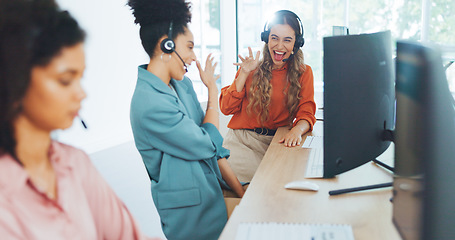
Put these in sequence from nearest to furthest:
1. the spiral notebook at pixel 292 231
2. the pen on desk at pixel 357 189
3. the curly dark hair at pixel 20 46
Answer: the curly dark hair at pixel 20 46 → the spiral notebook at pixel 292 231 → the pen on desk at pixel 357 189

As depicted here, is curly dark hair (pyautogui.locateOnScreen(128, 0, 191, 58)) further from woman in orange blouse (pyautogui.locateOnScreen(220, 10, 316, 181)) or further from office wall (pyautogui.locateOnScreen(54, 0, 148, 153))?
office wall (pyautogui.locateOnScreen(54, 0, 148, 153))

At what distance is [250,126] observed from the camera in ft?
7.02

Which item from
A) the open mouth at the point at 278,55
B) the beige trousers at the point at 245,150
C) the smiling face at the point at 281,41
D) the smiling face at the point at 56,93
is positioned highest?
the smiling face at the point at 281,41

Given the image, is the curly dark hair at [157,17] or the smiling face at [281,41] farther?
the smiling face at [281,41]

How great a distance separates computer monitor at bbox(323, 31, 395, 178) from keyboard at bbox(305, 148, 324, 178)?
0.22 meters

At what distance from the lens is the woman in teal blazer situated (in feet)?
4.36

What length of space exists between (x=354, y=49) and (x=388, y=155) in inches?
27.5

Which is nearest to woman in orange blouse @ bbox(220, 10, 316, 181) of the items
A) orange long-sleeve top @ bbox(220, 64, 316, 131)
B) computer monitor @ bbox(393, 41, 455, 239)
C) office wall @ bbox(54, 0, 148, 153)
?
orange long-sleeve top @ bbox(220, 64, 316, 131)

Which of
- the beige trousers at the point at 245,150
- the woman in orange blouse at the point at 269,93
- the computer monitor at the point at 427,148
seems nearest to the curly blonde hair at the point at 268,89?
the woman in orange blouse at the point at 269,93

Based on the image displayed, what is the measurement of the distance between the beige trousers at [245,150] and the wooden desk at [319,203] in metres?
0.54

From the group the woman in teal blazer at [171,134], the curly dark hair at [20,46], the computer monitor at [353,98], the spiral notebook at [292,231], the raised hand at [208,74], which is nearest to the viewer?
the curly dark hair at [20,46]

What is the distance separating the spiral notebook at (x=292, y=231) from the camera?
2.97 ft

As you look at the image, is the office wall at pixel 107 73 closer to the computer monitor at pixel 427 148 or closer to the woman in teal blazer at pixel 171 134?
the woman in teal blazer at pixel 171 134

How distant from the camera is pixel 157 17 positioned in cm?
134
